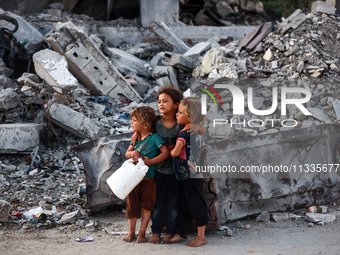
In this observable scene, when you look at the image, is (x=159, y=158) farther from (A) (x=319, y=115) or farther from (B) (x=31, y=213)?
(A) (x=319, y=115)

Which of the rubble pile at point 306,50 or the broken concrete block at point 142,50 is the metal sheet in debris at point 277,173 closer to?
the rubble pile at point 306,50

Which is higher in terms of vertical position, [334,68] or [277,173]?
[334,68]

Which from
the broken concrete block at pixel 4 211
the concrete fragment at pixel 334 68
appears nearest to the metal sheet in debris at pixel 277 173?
the broken concrete block at pixel 4 211

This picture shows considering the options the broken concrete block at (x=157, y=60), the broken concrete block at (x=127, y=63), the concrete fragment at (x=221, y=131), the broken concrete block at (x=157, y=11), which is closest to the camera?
the concrete fragment at (x=221, y=131)

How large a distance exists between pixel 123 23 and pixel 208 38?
2986mm

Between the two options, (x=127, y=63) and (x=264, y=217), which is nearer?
(x=264, y=217)

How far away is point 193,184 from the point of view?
3549mm

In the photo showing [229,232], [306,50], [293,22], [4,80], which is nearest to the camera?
[229,232]

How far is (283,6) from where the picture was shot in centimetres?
2023

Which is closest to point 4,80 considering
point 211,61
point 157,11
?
point 211,61

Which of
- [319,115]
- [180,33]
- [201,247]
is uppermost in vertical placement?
[180,33]

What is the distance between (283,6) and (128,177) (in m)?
18.8

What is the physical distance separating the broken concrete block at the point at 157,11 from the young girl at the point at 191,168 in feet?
35.2

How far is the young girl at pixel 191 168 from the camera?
3492mm
